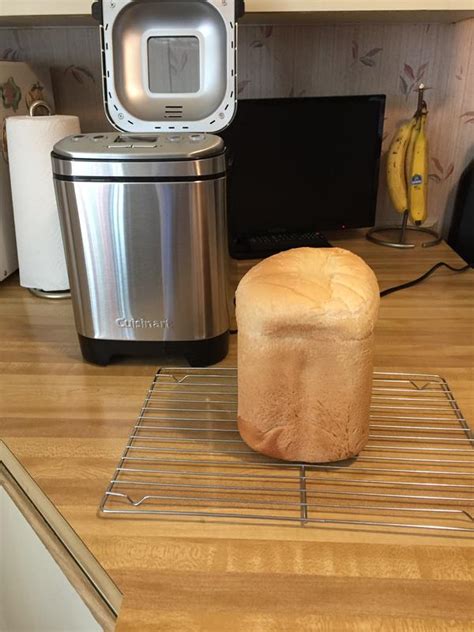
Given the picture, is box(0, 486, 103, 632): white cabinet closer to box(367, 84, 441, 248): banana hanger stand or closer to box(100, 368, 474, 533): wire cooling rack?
box(100, 368, 474, 533): wire cooling rack

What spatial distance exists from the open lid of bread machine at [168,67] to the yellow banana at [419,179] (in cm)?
53

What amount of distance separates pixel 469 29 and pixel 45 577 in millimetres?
1316

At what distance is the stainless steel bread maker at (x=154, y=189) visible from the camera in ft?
2.44

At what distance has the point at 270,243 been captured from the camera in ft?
4.10

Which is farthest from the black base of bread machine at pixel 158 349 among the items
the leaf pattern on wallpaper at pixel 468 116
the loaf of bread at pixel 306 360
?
the leaf pattern on wallpaper at pixel 468 116

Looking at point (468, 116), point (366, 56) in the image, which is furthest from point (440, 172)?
point (366, 56)

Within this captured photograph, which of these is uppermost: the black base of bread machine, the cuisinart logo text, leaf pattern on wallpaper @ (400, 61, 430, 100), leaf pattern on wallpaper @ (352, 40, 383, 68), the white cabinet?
leaf pattern on wallpaper @ (352, 40, 383, 68)

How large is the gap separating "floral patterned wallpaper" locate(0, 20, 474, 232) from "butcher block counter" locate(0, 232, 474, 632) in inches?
30.8

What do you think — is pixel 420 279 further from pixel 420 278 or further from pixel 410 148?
pixel 410 148

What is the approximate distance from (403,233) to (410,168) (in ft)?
0.47

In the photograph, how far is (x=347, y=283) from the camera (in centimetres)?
62

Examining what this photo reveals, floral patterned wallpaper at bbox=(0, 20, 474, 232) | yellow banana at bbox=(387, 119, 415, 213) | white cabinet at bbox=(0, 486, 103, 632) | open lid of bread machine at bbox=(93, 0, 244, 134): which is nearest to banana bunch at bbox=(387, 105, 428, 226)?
yellow banana at bbox=(387, 119, 415, 213)

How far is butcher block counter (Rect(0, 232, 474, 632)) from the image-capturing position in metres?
0.47

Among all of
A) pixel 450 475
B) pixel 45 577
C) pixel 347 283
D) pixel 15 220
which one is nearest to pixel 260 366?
pixel 347 283
